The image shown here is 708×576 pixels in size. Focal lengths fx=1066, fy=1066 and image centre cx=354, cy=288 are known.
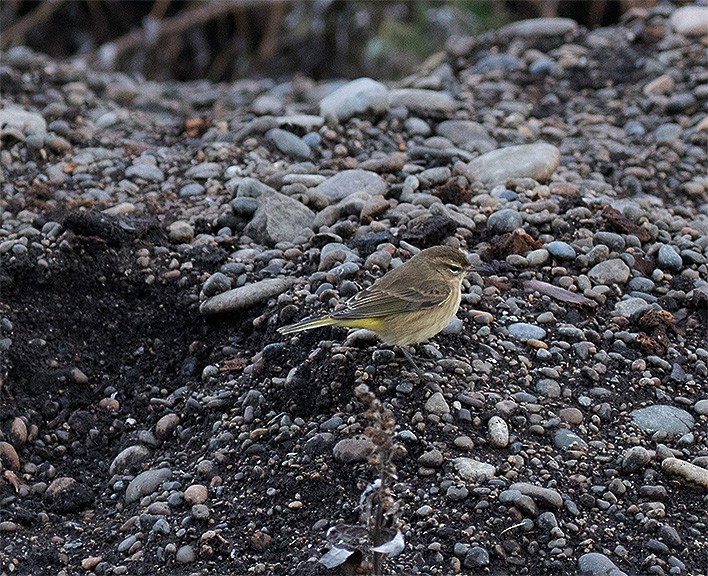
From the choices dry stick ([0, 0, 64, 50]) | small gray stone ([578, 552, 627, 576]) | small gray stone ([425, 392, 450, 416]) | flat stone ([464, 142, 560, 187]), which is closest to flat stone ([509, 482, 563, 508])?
small gray stone ([578, 552, 627, 576])

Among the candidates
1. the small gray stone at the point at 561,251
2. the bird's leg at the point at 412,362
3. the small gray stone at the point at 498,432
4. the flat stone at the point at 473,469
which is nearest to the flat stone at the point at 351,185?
the small gray stone at the point at 561,251

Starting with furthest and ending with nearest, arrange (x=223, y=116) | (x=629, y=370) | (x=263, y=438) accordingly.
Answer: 1. (x=223, y=116)
2. (x=629, y=370)
3. (x=263, y=438)

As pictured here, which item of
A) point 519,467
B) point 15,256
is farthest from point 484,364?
point 15,256

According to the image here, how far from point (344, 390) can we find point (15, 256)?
221 centimetres

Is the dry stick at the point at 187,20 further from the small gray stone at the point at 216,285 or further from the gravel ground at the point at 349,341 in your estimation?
the small gray stone at the point at 216,285

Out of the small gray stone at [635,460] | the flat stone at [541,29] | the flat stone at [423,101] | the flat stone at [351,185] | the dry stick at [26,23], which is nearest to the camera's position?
the small gray stone at [635,460]

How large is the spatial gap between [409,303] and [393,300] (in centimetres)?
9

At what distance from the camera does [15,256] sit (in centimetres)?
600

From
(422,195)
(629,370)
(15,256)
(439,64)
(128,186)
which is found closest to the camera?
(629,370)

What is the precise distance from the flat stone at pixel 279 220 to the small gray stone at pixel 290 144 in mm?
947

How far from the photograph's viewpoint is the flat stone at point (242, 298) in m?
5.65

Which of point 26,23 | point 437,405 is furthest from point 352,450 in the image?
point 26,23

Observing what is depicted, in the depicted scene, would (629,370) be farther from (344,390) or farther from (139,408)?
(139,408)

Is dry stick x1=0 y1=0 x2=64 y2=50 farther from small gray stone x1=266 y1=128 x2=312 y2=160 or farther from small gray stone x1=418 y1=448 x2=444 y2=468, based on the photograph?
small gray stone x1=418 y1=448 x2=444 y2=468
